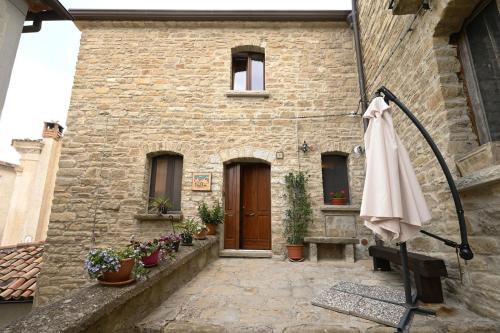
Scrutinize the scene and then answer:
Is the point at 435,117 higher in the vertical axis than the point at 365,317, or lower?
higher

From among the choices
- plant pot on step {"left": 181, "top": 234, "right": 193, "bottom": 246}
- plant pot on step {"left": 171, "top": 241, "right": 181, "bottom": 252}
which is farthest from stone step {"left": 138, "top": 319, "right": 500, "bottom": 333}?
plant pot on step {"left": 181, "top": 234, "right": 193, "bottom": 246}

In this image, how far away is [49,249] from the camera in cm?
521

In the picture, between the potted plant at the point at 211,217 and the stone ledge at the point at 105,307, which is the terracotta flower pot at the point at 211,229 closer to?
the potted plant at the point at 211,217

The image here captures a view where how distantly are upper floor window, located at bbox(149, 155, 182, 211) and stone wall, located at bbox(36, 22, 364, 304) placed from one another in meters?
0.24

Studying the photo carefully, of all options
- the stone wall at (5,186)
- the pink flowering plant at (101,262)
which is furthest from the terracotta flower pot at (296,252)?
the stone wall at (5,186)

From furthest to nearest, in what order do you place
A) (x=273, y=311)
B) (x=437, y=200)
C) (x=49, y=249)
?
1. (x=49, y=249)
2. (x=437, y=200)
3. (x=273, y=311)

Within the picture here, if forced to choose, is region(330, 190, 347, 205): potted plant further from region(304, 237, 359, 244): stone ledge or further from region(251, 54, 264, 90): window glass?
region(251, 54, 264, 90): window glass

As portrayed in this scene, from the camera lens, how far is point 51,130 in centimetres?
997

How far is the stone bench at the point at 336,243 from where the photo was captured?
4.97 m

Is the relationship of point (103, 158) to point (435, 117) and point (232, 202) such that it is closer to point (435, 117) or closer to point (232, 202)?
point (232, 202)

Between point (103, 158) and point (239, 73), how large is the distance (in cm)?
399

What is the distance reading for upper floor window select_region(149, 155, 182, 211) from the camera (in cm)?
575

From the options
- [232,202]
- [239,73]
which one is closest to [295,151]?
[232,202]

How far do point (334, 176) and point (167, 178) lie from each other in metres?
3.98
